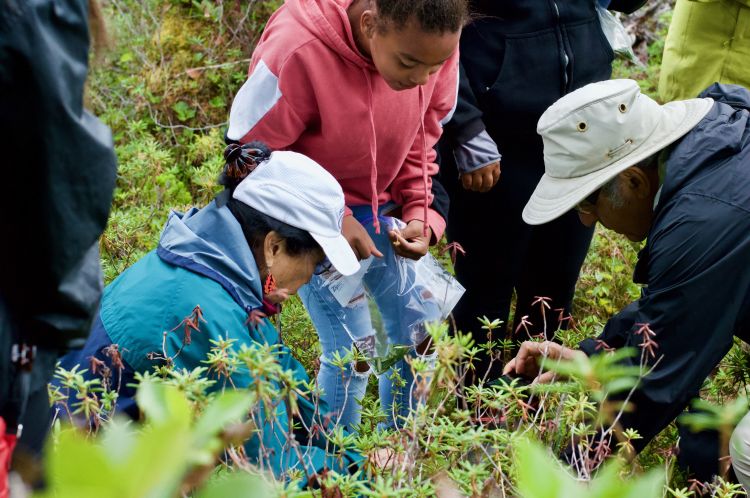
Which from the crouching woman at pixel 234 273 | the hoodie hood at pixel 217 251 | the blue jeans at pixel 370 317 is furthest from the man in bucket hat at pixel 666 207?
the hoodie hood at pixel 217 251

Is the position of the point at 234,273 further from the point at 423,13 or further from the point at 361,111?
the point at 423,13

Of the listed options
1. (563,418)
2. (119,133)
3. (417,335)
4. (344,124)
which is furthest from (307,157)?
(119,133)

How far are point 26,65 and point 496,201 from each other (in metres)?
2.43

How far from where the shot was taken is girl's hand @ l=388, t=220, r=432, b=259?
3113mm

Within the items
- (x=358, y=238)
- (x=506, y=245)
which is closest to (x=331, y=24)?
(x=358, y=238)

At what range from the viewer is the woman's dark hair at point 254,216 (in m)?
2.63

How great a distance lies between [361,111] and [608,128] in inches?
31.5

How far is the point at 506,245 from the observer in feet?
11.6

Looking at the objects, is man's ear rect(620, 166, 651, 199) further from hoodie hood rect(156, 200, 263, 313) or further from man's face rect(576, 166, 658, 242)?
hoodie hood rect(156, 200, 263, 313)

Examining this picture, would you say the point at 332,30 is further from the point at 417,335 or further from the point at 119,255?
the point at 119,255

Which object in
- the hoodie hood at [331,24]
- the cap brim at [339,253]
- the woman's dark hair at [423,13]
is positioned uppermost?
the woman's dark hair at [423,13]

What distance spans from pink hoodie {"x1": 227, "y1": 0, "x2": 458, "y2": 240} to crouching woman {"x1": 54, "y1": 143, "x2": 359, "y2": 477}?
18 centimetres

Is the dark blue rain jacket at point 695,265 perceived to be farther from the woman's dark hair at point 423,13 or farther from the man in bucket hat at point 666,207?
the woman's dark hair at point 423,13

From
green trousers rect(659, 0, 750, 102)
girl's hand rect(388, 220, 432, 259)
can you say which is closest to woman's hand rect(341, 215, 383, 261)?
girl's hand rect(388, 220, 432, 259)
